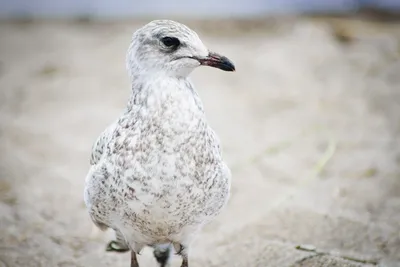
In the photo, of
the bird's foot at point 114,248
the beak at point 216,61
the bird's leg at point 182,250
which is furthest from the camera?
the bird's foot at point 114,248

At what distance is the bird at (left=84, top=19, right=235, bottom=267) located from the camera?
289 cm

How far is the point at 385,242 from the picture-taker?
377cm

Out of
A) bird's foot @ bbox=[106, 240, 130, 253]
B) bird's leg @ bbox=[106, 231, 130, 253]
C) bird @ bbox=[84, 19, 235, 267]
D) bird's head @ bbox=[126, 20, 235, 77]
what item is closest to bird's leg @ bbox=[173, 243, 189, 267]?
bird @ bbox=[84, 19, 235, 267]

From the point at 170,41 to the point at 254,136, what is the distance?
2713mm

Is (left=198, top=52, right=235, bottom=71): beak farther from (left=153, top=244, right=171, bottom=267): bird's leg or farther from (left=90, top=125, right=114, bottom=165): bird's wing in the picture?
(left=153, top=244, right=171, bottom=267): bird's leg

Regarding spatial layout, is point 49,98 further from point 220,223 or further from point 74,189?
point 220,223

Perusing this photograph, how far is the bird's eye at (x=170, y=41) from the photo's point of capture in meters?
2.98

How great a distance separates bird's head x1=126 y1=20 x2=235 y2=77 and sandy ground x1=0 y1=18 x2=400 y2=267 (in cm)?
127

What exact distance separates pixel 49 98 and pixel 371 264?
3961 mm

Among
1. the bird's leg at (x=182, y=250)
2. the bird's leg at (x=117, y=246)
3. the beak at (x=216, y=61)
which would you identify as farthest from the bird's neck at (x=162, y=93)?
the bird's leg at (x=117, y=246)

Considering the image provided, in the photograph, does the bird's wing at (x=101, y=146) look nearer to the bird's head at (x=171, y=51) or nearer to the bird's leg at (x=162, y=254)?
the bird's head at (x=171, y=51)

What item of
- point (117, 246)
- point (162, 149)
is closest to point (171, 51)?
point (162, 149)

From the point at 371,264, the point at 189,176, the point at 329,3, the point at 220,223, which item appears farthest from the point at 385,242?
the point at 329,3

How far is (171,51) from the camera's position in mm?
2986
